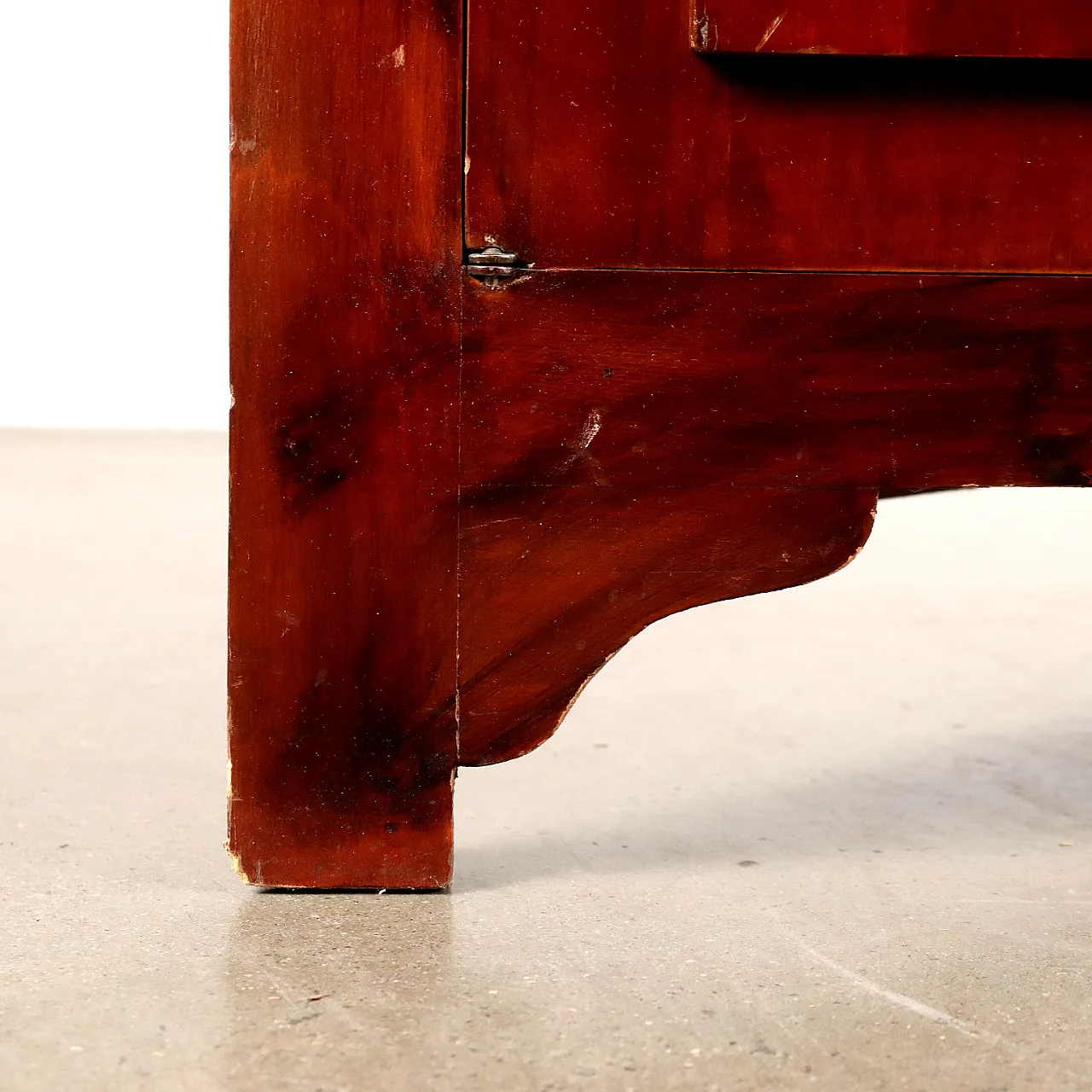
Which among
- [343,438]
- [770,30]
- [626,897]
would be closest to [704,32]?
[770,30]

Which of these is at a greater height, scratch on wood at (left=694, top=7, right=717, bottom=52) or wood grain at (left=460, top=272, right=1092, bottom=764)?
scratch on wood at (left=694, top=7, right=717, bottom=52)

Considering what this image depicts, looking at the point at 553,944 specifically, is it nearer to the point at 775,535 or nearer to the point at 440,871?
the point at 440,871

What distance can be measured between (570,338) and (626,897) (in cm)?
35

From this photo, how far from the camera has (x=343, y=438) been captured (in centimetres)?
87

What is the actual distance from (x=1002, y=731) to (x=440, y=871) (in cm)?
67

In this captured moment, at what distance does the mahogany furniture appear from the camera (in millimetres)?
856

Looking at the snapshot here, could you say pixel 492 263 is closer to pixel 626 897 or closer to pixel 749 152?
pixel 749 152

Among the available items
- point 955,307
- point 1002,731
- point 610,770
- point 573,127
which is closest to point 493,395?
point 573,127

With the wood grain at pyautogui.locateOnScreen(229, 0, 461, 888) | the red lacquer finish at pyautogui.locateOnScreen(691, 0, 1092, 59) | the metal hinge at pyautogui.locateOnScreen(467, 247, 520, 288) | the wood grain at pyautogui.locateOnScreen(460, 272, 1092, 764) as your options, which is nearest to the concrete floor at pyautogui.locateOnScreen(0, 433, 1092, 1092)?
the wood grain at pyautogui.locateOnScreen(229, 0, 461, 888)

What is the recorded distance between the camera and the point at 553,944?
0.83 meters

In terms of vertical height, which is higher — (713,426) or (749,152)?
(749,152)

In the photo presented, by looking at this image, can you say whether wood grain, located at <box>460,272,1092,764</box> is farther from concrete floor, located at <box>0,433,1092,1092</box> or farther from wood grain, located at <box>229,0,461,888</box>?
concrete floor, located at <box>0,433,1092,1092</box>

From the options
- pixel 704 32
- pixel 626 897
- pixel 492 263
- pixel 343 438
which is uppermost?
pixel 704 32

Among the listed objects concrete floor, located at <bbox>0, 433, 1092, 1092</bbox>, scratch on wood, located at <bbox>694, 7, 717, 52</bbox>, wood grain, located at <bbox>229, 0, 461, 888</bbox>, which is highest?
scratch on wood, located at <bbox>694, 7, 717, 52</bbox>
